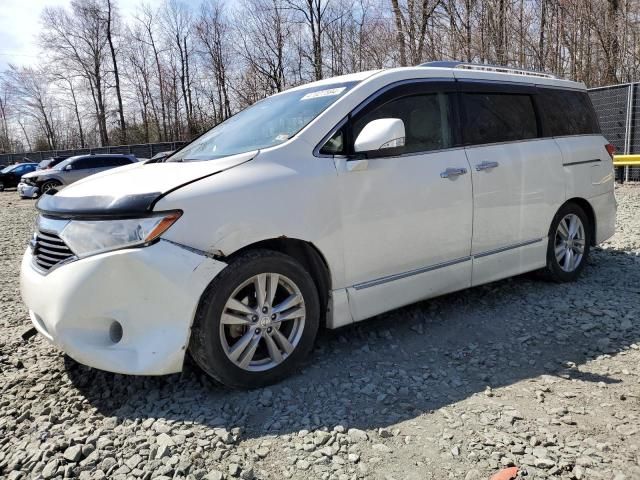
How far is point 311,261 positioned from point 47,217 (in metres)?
1.59

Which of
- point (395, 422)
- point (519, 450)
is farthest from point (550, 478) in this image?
point (395, 422)

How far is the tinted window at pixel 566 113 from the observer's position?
466cm

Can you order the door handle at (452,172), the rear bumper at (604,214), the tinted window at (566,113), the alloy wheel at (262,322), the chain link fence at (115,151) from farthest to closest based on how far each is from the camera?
1. the chain link fence at (115,151)
2. the rear bumper at (604,214)
3. the tinted window at (566,113)
4. the door handle at (452,172)
5. the alloy wheel at (262,322)

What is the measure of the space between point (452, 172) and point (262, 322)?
1807 mm

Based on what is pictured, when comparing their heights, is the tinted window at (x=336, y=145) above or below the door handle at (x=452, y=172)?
above

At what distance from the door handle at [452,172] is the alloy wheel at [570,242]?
60.9 inches

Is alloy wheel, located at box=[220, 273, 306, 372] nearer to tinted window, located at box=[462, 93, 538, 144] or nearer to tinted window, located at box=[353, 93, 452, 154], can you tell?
tinted window, located at box=[353, 93, 452, 154]

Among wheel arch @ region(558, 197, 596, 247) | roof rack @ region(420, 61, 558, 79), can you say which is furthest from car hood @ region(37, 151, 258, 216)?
wheel arch @ region(558, 197, 596, 247)

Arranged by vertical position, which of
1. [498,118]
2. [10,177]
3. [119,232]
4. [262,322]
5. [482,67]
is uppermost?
[10,177]

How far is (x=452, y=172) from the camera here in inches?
146

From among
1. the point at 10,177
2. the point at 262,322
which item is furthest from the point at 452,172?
the point at 10,177

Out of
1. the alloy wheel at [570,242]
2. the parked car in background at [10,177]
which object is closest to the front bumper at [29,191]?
the parked car in background at [10,177]

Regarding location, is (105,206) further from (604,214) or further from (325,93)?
(604,214)

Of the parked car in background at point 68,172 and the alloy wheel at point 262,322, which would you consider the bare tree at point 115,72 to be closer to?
the parked car in background at point 68,172
